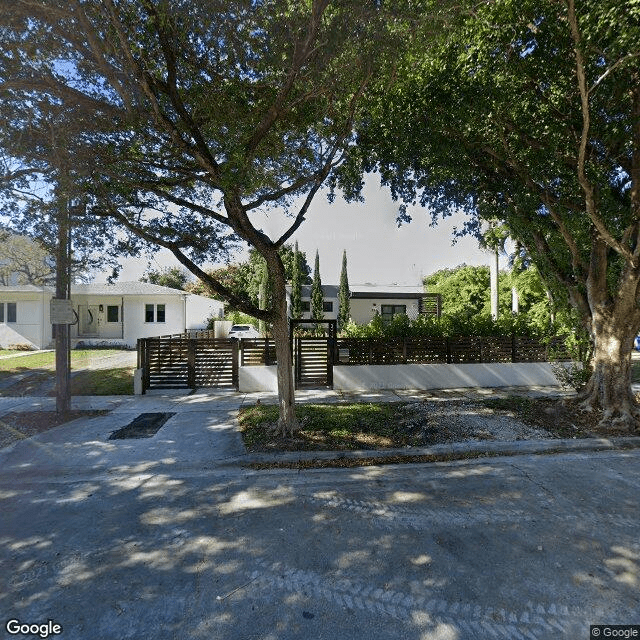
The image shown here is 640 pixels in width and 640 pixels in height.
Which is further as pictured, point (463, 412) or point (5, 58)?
point (463, 412)

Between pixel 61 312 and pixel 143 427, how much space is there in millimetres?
3030

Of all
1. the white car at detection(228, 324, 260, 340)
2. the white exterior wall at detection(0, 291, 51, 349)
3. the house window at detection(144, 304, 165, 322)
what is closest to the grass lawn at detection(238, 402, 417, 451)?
the white car at detection(228, 324, 260, 340)

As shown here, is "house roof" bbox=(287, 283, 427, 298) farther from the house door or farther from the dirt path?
the dirt path

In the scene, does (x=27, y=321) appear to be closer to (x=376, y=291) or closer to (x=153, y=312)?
(x=153, y=312)

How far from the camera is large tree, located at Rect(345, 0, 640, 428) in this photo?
532 cm

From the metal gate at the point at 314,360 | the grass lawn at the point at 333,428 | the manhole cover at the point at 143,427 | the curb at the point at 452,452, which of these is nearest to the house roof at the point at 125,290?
the metal gate at the point at 314,360

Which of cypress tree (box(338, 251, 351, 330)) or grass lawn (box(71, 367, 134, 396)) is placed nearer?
grass lawn (box(71, 367, 134, 396))

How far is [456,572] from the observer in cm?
303

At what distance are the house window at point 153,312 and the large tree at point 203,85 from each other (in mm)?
15441

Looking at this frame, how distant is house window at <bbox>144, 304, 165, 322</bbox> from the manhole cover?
48.3 ft

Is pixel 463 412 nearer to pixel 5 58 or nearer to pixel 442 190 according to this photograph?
pixel 442 190

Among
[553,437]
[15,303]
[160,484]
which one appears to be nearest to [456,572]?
[160,484]

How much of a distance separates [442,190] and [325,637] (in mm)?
8498

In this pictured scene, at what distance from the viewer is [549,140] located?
6.61m
